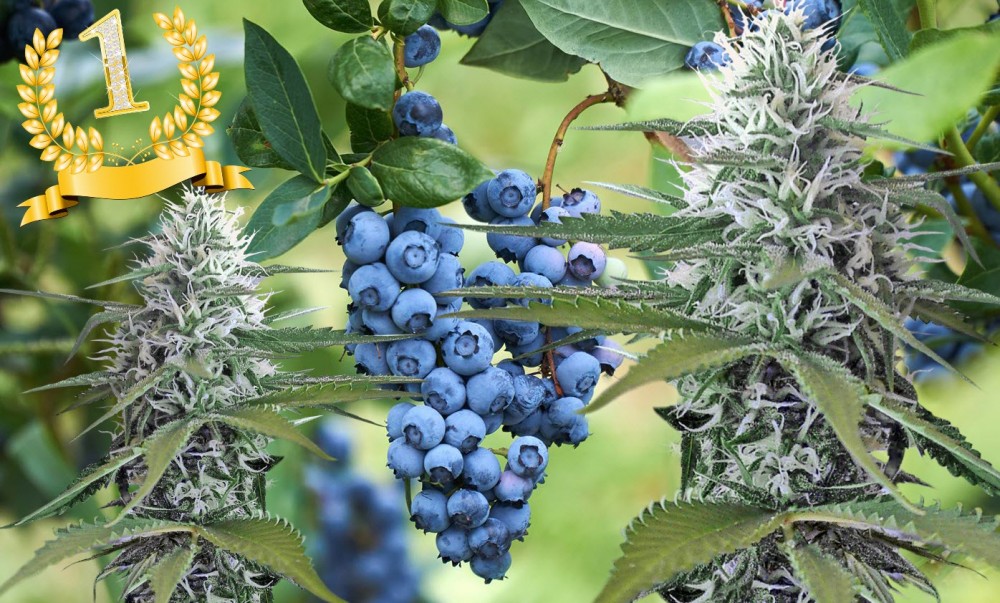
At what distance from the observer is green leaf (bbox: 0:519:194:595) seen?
0.30 meters

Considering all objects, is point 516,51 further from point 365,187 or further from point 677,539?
point 677,539

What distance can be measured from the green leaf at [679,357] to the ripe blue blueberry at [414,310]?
0.11 meters

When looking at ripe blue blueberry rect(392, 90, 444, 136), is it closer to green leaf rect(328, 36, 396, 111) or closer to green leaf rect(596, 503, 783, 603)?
green leaf rect(328, 36, 396, 111)

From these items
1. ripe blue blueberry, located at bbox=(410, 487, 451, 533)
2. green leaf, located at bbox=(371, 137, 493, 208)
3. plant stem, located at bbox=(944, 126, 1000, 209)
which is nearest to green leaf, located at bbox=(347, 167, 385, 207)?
green leaf, located at bbox=(371, 137, 493, 208)

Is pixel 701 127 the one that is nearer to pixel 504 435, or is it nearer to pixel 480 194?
pixel 480 194

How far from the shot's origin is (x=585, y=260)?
0.42 metres

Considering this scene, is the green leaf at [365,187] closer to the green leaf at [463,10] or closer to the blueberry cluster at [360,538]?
the green leaf at [463,10]

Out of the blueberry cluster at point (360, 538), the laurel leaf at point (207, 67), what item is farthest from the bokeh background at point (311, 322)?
the laurel leaf at point (207, 67)

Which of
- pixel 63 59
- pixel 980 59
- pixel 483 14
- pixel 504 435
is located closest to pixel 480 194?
pixel 483 14

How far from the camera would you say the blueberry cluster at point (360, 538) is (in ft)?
2.44

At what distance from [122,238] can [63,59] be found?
12cm

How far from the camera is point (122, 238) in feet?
2.39

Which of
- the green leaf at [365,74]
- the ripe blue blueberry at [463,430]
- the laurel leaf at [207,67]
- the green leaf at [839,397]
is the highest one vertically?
the green leaf at [365,74]

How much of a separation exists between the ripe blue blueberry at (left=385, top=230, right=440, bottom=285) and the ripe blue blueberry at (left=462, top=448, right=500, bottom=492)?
0.07 metres
